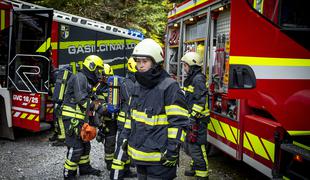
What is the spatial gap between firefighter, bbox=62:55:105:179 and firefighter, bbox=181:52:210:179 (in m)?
1.31

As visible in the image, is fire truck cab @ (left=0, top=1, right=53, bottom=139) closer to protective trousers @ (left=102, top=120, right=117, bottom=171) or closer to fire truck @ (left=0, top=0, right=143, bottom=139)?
fire truck @ (left=0, top=0, right=143, bottom=139)

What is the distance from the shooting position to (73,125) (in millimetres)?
4504

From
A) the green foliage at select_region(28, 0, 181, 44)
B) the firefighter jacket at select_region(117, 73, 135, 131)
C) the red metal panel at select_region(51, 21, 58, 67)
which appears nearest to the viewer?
the firefighter jacket at select_region(117, 73, 135, 131)

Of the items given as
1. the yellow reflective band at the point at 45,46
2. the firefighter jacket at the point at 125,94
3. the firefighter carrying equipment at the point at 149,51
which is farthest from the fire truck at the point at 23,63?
the firefighter carrying equipment at the point at 149,51

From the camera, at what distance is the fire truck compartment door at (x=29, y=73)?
627cm

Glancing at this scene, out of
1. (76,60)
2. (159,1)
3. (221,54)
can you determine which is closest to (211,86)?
(221,54)

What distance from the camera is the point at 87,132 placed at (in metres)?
4.43

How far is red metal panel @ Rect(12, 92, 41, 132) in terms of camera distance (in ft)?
20.9

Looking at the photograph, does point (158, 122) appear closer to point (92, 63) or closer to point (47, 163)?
point (92, 63)

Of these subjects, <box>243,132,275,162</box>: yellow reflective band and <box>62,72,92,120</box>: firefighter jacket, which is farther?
<box>62,72,92,120</box>: firefighter jacket

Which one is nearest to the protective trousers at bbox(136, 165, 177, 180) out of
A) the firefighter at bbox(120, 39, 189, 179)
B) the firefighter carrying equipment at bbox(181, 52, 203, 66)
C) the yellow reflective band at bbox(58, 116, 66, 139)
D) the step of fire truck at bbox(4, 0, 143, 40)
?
the firefighter at bbox(120, 39, 189, 179)

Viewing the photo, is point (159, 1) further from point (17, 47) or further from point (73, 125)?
point (73, 125)

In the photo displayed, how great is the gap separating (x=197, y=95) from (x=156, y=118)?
194 centimetres

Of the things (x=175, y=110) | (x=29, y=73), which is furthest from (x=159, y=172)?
(x=29, y=73)
